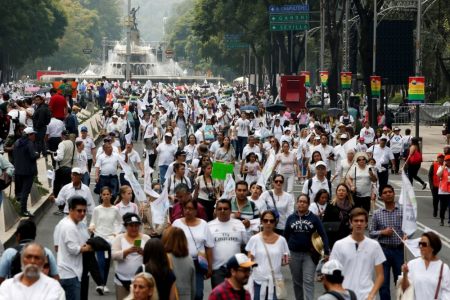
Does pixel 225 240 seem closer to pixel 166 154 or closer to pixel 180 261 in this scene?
pixel 180 261

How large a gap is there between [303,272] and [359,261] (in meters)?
2.02

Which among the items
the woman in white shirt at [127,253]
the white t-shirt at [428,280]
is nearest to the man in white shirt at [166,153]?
the woman in white shirt at [127,253]

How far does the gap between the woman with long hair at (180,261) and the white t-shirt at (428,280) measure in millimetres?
1858

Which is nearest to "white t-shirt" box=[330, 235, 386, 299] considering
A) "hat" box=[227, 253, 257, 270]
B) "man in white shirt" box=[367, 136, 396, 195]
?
"hat" box=[227, 253, 257, 270]

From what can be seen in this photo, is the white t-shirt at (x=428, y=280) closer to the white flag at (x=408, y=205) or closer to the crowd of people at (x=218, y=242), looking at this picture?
the crowd of people at (x=218, y=242)

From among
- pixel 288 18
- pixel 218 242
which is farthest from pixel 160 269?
pixel 288 18

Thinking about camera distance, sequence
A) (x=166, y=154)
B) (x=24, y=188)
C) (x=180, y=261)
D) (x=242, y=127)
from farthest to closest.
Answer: (x=242, y=127) → (x=166, y=154) → (x=24, y=188) → (x=180, y=261)

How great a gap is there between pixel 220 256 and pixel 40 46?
108564mm

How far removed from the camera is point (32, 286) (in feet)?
33.8

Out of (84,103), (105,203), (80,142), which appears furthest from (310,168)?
(84,103)

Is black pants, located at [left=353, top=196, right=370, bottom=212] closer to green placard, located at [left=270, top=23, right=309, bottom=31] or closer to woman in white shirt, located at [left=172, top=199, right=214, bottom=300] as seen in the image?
woman in white shirt, located at [left=172, top=199, right=214, bottom=300]

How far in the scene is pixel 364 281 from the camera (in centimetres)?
1309

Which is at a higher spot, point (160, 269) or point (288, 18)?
point (288, 18)

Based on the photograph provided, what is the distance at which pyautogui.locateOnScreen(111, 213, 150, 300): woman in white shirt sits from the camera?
1320cm
